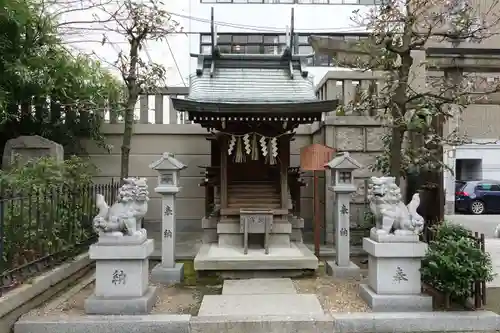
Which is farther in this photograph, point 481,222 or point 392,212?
point 481,222

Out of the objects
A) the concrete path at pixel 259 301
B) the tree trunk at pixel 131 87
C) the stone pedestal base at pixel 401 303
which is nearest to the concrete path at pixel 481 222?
the stone pedestal base at pixel 401 303

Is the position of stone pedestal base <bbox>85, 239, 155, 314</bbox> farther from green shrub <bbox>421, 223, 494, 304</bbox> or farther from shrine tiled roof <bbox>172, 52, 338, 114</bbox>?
green shrub <bbox>421, 223, 494, 304</bbox>

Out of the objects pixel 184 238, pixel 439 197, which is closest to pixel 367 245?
pixel 439 197

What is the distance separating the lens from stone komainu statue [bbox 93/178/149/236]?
220 inches

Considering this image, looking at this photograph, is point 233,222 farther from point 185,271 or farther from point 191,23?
point 191,23

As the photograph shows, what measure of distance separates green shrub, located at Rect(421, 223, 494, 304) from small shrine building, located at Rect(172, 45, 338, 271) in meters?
2.50

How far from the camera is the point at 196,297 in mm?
6551

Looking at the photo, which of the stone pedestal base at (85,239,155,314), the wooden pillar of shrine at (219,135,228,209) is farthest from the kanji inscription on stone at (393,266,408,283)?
the wooden pillar of shrine at (219,135,228,209)

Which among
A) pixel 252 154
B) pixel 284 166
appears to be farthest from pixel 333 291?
pixel 252 154

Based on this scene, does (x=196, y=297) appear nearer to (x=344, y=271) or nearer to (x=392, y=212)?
(x=344, y=271)

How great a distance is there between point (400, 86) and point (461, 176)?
70.5 feet

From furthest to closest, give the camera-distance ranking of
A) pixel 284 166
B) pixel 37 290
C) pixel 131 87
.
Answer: pixel 131 87
pixel 284 166
pixel 37 290

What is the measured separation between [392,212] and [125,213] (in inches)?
150

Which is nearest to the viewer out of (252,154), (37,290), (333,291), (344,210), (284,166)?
(37,290)
